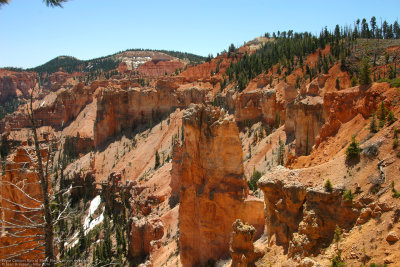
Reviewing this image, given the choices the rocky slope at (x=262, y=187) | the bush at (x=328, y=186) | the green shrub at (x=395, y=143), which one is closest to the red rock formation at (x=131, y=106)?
the rocky slope at (x=262, y=187)

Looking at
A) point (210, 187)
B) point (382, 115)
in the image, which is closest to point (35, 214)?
point (210, 187)

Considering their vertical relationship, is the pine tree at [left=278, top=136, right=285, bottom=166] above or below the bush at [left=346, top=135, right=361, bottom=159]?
below

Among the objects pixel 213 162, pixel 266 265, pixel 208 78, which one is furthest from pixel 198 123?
pixel 208 78

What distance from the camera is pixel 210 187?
20.8m

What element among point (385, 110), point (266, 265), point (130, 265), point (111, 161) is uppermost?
point (385, 110)

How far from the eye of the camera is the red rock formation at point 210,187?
65.4 feet

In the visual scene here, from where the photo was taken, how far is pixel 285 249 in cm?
1194

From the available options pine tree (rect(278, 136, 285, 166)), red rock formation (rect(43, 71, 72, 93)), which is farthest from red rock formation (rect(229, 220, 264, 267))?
red rock formation (rect(43, 71, 72, 93))

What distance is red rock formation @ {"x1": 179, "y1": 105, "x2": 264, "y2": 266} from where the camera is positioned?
19922 mm

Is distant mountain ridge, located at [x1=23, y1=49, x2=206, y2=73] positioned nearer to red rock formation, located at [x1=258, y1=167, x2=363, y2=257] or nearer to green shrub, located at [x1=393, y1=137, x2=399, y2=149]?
red rock formation, located at [x1=258, y1=167, x2=363, y2=257]

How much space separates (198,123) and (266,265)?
36.0ft

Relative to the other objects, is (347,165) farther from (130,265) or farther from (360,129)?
(130,265)

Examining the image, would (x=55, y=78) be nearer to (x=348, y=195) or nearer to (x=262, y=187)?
(x=262, y=187)

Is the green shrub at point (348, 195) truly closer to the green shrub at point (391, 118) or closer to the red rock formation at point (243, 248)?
the green shrub at point (391, 118)
